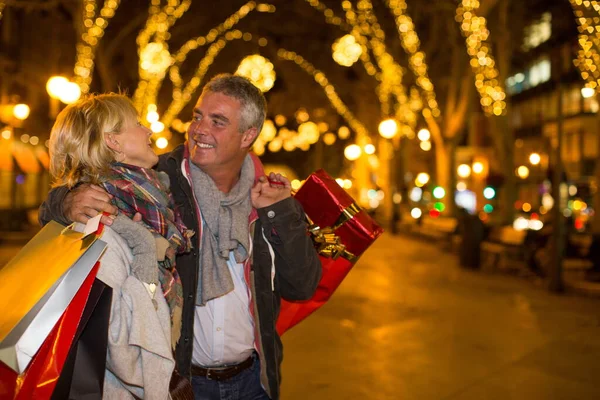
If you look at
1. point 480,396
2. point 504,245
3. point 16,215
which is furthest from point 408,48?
point 480,396

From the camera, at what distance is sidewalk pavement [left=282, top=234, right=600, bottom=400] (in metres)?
7.07

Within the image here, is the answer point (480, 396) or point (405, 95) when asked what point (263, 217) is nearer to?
point (480, 396)

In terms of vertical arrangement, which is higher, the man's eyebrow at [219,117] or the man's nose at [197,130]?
the man's eyebrow at [219,117]

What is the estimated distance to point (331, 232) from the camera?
355 centimetres

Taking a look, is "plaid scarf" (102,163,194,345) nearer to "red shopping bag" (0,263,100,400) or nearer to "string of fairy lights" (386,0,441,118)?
"red shopping bag" (0,263,100,400)

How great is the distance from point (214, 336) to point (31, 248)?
91 cm

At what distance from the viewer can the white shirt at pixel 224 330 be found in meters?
3.21

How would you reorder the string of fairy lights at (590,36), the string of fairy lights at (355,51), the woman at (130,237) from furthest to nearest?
1. the string of fairy lights at (355,51)
2. the string of fairy lights at (590,36)
3. the woman at (130,237)

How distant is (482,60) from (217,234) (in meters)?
19.8

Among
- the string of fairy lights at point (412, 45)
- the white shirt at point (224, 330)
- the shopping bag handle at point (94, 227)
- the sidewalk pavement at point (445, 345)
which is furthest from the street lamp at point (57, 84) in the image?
the shopping bag handle at point (94, 227)

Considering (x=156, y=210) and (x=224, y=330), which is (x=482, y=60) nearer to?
(x=224, y=330)

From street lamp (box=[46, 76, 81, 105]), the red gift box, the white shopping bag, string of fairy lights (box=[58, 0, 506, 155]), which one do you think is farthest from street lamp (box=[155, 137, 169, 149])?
the white shopping bag

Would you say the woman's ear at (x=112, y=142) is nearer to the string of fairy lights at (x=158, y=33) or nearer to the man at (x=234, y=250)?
the man at (x=234, y=250)

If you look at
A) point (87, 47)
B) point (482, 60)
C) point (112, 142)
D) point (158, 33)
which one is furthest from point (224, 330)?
point (158, 33)
